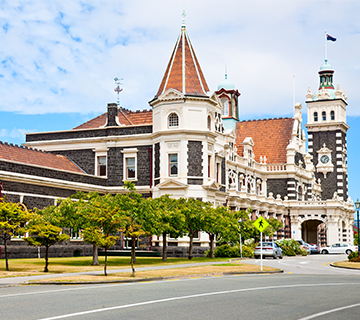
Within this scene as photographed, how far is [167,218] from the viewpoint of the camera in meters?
36.3

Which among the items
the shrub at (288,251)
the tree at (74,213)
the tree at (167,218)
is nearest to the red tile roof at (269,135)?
the shrub at (288,251)

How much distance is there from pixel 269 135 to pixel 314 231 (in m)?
16.1

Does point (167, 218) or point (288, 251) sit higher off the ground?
point (167, 218)

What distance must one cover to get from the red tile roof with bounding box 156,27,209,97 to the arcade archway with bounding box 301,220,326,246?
122 ft

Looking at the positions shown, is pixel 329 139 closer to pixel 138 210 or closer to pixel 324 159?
pixel 324 159

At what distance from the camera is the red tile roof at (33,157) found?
42.3 meters

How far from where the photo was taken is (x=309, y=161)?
269ft

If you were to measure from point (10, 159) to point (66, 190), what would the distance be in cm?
548

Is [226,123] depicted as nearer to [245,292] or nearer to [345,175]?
[345,175]

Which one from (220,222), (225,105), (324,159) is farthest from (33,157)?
(324,159)

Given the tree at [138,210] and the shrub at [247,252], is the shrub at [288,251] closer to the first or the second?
the shrub at [247,252]

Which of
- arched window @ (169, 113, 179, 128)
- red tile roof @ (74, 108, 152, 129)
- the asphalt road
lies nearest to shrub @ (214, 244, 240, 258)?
arched window @ (169, 113, 179, 128)

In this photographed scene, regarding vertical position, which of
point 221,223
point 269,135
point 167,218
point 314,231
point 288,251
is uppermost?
point 269,135

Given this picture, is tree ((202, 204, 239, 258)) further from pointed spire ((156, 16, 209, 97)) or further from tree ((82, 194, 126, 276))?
pointed spire ((156, 16, 209, 97))
